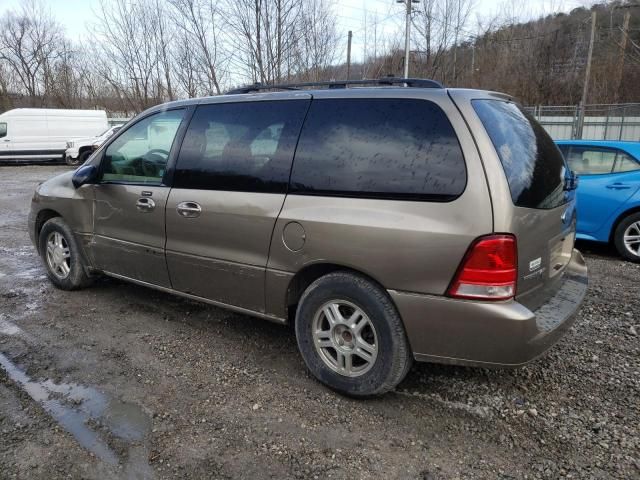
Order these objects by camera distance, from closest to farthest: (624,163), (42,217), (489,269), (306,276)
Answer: (489,269) → (306,276) → (42,217) → (624,163)

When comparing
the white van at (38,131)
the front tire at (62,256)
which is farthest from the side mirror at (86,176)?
the white van at (38,131)

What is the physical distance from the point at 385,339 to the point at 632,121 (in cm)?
2212

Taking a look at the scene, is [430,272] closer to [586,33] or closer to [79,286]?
[79,286]

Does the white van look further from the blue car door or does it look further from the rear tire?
the rear tire

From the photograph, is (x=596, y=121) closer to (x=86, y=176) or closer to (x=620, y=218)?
(x=620, y=218)

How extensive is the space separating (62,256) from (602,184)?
20.2ft

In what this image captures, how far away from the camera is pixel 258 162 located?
10.8 ft

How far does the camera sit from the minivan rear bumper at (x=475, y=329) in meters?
2.49

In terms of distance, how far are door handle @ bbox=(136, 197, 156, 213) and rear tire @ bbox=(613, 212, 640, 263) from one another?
5.35 metres

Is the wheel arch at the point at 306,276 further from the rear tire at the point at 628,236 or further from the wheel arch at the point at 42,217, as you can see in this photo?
the rear tire at the point at 628,236

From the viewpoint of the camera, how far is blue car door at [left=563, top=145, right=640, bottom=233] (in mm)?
5980

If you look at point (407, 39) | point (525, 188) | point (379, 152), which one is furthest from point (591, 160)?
point (407, 39)

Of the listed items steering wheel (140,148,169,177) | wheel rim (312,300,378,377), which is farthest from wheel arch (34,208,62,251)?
wheel rim (312,300,378,377)

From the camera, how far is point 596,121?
22.3 metres
